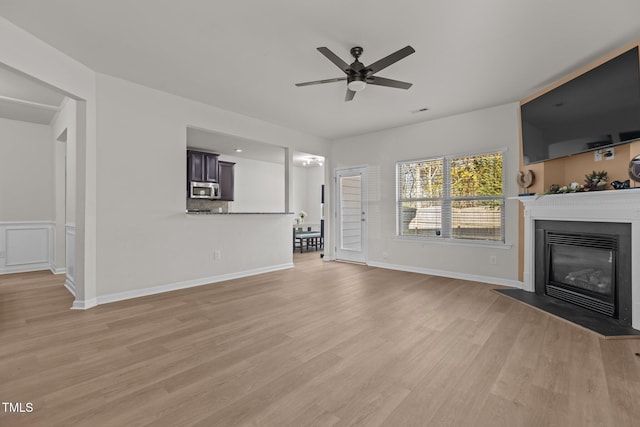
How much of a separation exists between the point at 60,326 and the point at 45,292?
1.66m

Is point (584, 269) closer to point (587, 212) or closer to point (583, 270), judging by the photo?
point (583, 270)

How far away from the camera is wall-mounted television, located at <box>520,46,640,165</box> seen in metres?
2.77

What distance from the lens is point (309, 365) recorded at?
2.08m

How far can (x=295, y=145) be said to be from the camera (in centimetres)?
583

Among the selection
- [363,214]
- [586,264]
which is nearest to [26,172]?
[363,214]

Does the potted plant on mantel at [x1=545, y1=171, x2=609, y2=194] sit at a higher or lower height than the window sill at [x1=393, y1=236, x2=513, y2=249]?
higher

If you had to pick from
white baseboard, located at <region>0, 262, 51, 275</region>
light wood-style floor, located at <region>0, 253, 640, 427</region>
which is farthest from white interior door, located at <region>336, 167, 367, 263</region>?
white baseboard, located at <region>0, 262, 51, 275</region>

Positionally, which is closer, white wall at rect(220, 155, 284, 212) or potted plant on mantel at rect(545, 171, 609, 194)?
potted plant on mantel at rect(545, 171, 609, 194)

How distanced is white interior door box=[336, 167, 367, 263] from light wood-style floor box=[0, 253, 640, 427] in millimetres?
2605

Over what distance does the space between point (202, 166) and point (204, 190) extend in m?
0.56

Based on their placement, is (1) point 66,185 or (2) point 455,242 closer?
(1) point 66,185

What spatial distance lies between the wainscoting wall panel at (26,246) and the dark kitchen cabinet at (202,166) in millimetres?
2662

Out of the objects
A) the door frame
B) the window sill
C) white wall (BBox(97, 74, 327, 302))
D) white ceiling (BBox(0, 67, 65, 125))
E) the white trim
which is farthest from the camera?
the door frame

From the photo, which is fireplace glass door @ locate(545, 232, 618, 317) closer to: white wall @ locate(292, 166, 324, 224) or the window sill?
the window sill
